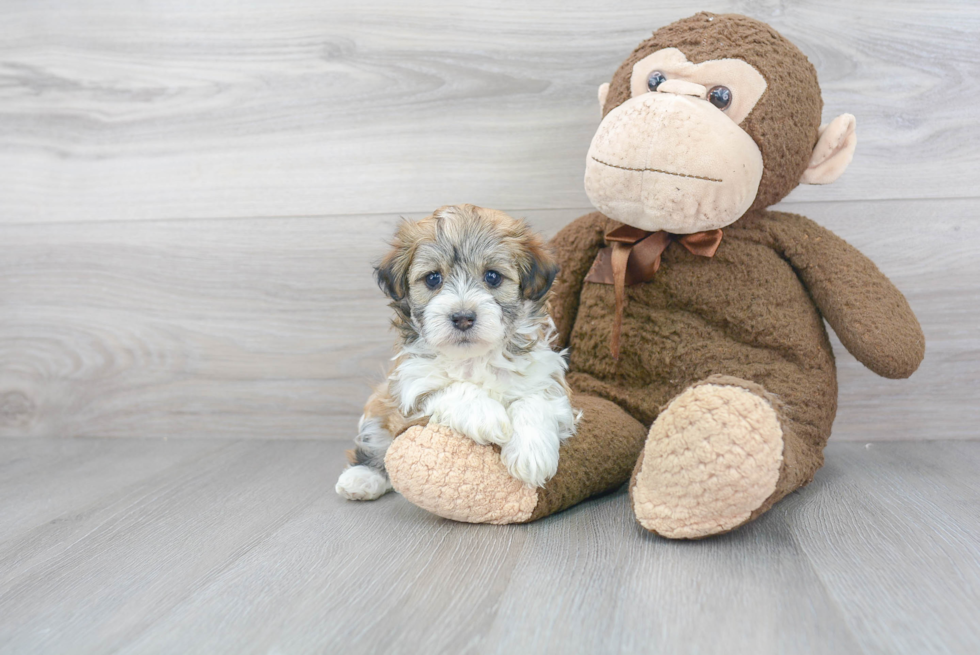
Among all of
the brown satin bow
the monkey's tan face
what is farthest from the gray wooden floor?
the monkey's tan face

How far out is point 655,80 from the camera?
157 cm

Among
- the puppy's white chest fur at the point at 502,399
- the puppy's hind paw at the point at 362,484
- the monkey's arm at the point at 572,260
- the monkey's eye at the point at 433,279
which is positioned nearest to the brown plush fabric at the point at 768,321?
the monkey's arm at the point at 572,260

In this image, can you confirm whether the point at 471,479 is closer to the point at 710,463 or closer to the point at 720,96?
the point at 710,463

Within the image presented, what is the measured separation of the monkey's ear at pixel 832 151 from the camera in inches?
62.9

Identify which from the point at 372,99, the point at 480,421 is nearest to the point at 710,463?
the point at 480,421

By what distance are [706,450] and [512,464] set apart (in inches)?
14.4

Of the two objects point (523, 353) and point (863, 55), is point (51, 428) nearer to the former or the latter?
point (523, 353)

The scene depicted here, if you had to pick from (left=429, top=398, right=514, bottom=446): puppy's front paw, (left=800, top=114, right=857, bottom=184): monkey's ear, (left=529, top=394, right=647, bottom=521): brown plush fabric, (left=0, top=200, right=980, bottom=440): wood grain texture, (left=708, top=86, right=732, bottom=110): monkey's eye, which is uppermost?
(left=708, top=86, right=732, bottom=110): monkey's eye

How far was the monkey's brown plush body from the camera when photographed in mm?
1313

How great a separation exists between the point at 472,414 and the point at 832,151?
99 centimetres

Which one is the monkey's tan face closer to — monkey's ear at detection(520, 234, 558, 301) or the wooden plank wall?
A: monkey's ear at detection(520, 234, 558, 301)

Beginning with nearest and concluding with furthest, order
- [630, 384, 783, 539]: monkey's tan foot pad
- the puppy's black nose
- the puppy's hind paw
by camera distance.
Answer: [630, 384, 783, 539]: monkey's tan foot pad, the puppy's black nose, the puppy's hind paw

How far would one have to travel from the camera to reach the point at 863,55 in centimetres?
197

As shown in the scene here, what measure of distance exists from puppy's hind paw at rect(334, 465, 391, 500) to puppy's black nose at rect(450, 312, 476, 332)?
0.53 m
